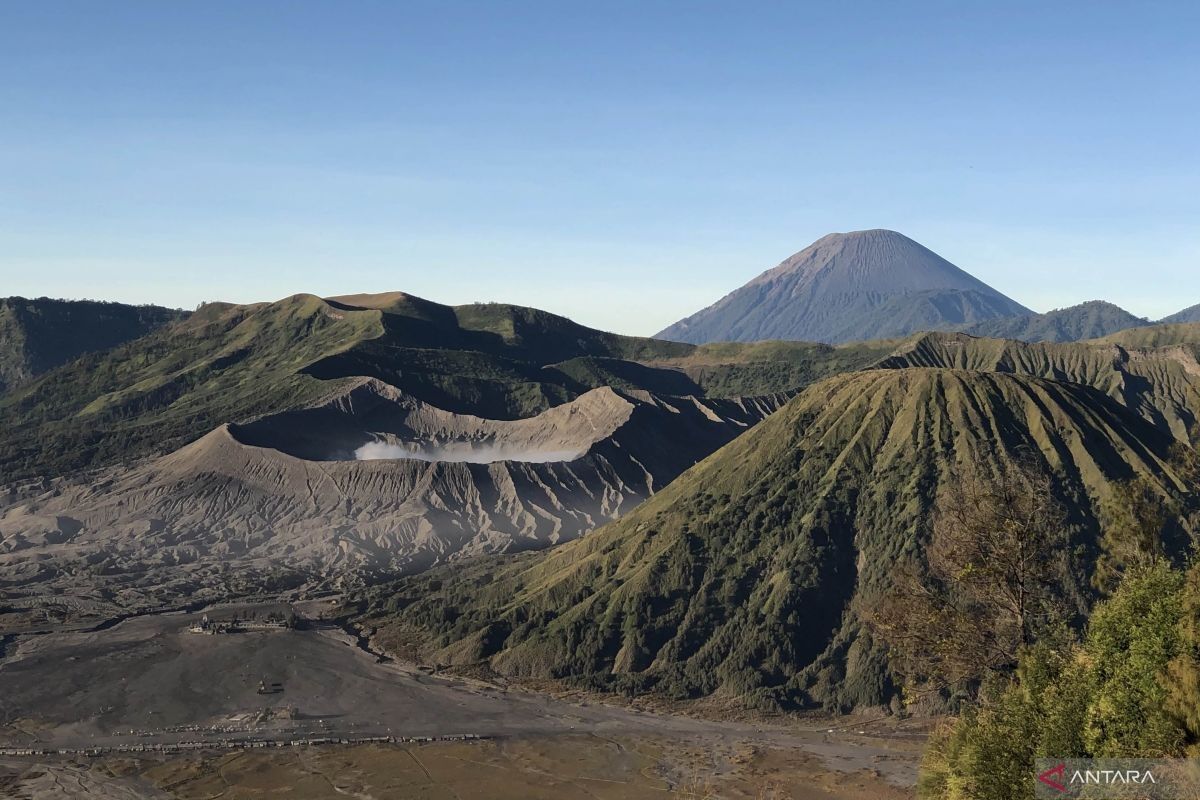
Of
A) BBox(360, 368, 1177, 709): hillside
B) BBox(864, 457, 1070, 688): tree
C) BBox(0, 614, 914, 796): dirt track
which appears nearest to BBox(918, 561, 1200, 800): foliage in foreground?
BBox(864, 457, 1070, 688): tree

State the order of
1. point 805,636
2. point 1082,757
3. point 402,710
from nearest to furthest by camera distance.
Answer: point 1082,757 < point 402,710 < point 805,636

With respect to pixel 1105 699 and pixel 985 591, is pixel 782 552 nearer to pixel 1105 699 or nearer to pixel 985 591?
pixel 985 591

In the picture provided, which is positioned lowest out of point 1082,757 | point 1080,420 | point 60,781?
point 60,781

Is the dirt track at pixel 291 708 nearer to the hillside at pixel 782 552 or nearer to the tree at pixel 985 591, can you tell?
the hillside at pixel 782 552

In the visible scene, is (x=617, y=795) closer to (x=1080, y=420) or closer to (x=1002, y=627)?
(x=1002, y=627)

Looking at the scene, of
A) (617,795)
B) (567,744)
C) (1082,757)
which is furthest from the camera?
(567,744)

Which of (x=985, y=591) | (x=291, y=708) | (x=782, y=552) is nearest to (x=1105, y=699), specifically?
(x=985, y=591)

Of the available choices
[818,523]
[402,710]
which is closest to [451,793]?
[402,710]
